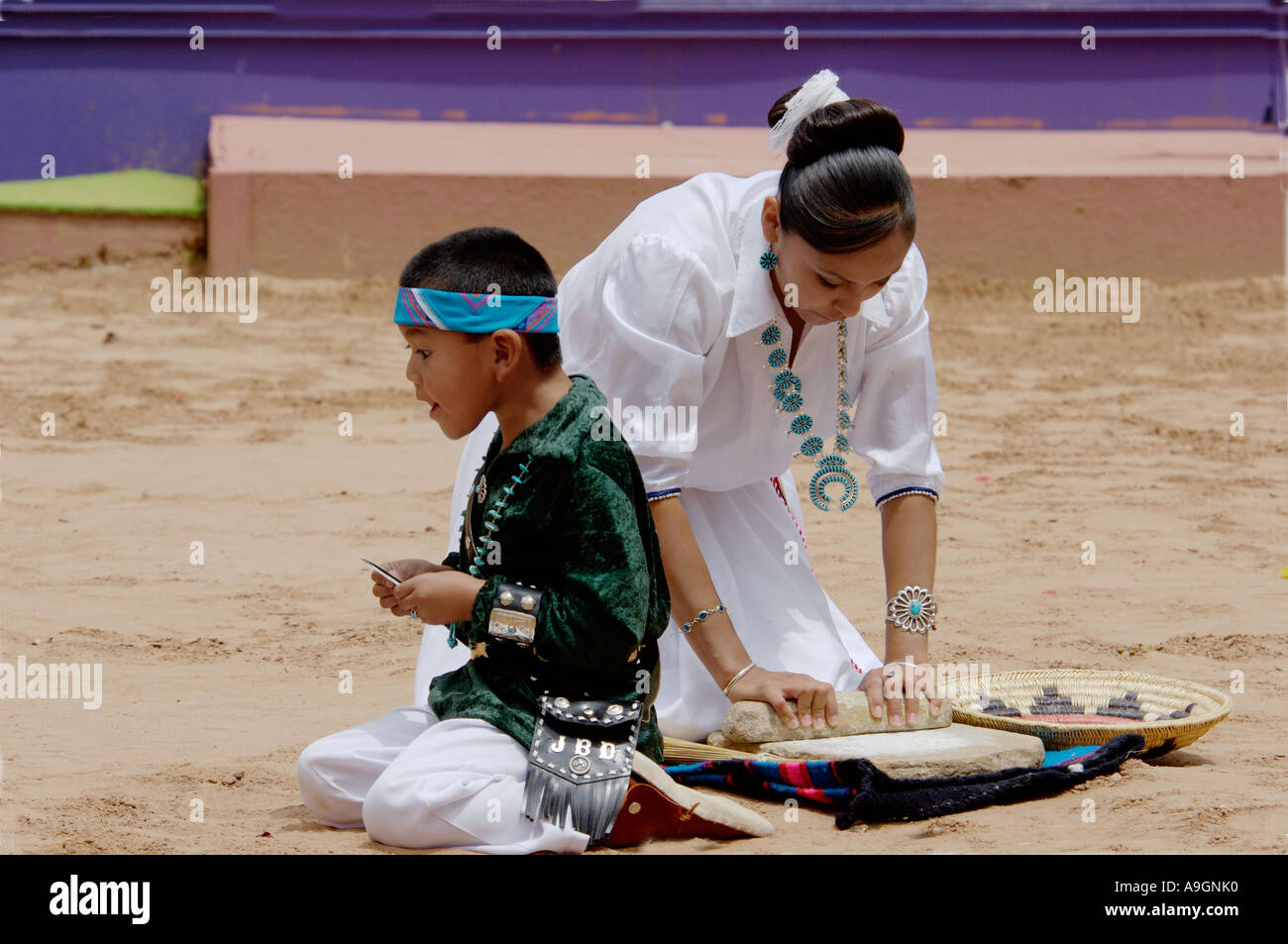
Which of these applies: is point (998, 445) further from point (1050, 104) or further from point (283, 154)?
point (283, 154)

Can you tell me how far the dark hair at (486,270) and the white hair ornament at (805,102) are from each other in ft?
1.91

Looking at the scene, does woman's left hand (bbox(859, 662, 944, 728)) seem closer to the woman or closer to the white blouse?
the woman

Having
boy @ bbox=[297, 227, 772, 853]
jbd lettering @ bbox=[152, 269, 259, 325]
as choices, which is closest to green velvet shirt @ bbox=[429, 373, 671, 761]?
boy @ bbox=[297, 227, 772, 853]

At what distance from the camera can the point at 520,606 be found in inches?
103

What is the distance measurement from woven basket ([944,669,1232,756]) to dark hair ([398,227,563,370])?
4.10 feet

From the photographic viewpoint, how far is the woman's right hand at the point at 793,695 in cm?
309

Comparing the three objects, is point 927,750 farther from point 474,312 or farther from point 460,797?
point 474,312

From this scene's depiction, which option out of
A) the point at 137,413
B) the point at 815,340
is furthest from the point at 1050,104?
the point at 815,340

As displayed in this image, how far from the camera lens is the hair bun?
292 cm

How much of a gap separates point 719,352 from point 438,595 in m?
0.92

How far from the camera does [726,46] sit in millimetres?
9875

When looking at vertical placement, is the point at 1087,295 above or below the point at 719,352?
above

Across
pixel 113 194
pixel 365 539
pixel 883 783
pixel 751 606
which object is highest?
pixel 113 194

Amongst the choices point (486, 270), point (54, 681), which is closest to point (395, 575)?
point (486, 270)
